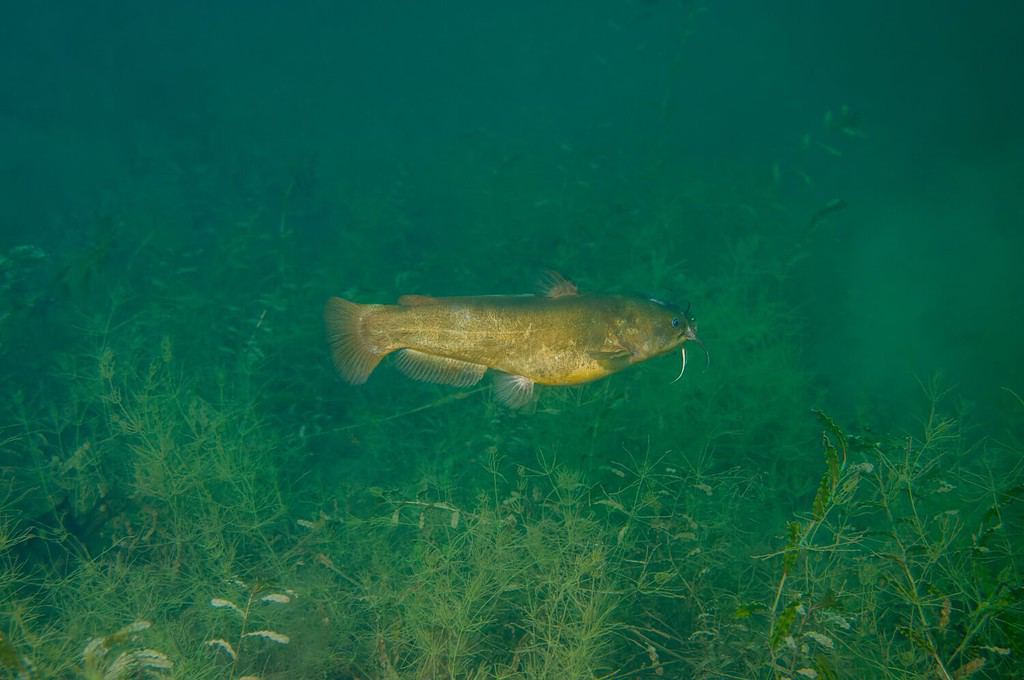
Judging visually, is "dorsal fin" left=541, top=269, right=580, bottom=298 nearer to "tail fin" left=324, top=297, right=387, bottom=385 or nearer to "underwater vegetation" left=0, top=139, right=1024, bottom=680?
"tail fin" left=324, top=297, right=387, bottom=385

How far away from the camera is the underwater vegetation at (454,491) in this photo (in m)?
3.18

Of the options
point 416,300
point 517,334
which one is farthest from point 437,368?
point 517,334

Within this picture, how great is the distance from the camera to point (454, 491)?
18.4 ft

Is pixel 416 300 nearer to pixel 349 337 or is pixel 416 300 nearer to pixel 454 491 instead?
pixel 349 337

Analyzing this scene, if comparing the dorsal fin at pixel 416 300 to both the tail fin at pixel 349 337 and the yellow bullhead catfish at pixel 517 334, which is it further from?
the tail fin at pixel 349 337

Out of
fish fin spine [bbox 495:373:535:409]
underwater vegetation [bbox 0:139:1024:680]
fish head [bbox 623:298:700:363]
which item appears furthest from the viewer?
fish fin spine [bbox 495:373:535:409]

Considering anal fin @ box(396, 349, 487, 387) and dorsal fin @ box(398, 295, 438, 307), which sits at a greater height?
dorsal fin @ box(398, 295, 438, 307)

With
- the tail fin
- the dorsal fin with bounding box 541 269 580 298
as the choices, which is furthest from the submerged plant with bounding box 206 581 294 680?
the dorsal fin with bounding box 541 269 580 298

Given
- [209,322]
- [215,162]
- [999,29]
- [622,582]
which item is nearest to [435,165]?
[215,162]

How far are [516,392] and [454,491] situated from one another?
1.93m

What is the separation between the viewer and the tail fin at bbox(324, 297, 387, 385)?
159 inches

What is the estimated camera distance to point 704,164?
13.2 meters

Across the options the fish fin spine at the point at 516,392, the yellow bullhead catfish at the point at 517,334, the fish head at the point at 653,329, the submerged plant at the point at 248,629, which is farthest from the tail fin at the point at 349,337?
the fish head at the point at 653,329

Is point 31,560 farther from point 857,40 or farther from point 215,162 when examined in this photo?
point 857,40
